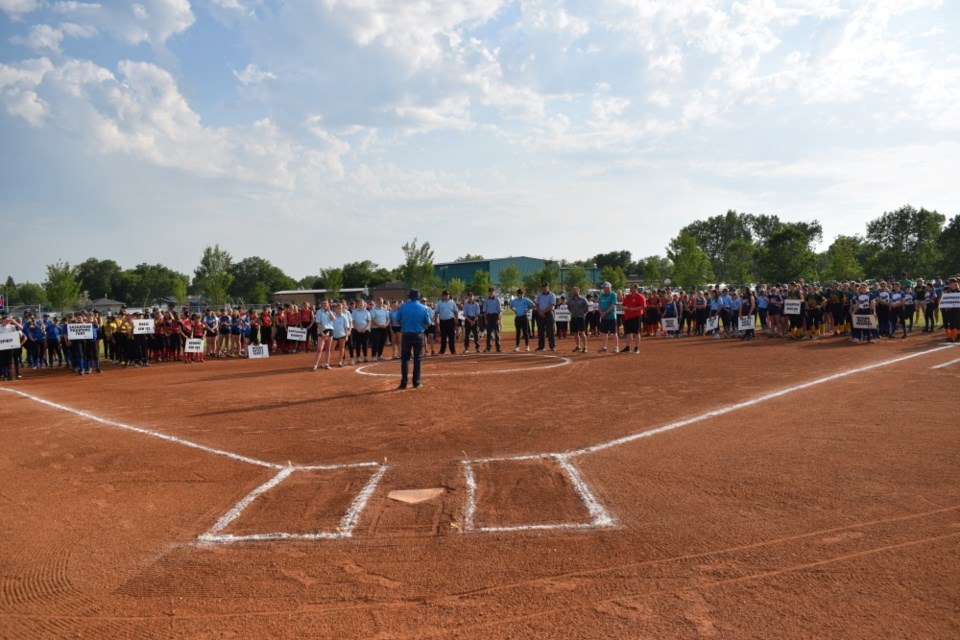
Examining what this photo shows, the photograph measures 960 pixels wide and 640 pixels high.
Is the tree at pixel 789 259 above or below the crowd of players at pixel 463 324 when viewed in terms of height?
above

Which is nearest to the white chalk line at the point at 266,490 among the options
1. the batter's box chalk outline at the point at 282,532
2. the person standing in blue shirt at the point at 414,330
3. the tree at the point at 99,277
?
the batter's box chalk outline at the point at 282,532

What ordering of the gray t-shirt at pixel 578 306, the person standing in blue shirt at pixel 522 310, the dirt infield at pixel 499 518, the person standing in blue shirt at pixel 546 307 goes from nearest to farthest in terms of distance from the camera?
the dirt infield at pixel 499 518
the person standing in blue shirt at pixel 546 307
the gray t-shirt at pixel 578 306
the person standing in blue shirt at pixel 522 310

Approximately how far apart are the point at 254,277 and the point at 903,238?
8942cm

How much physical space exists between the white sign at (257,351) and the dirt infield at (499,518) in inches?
485

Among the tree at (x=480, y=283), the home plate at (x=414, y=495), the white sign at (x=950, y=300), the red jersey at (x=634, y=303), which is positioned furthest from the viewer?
the tree at (x=480, y=283)

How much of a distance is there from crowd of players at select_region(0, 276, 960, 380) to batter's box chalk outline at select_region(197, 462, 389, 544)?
10.3 meters

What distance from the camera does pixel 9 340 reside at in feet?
63.6

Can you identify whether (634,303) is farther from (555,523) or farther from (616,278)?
(616,278)

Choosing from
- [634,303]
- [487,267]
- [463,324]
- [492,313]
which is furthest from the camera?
[487,267]

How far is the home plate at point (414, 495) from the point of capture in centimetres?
648

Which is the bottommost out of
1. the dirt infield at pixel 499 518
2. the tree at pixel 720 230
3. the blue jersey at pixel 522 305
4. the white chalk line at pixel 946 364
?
the dirt infield at pixel 499 518

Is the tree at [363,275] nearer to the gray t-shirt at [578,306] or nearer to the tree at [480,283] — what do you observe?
the tree at [480,283]

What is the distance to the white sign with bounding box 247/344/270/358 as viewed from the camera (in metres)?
24.2

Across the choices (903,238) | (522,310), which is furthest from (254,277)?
(903,238)
